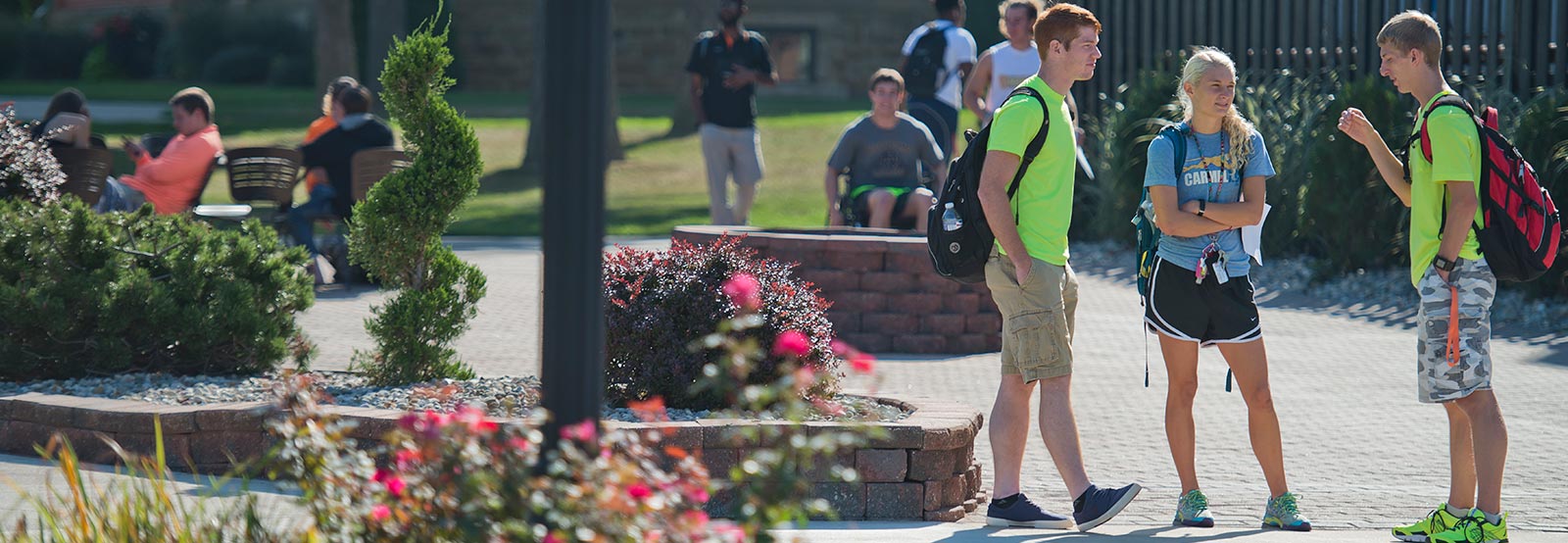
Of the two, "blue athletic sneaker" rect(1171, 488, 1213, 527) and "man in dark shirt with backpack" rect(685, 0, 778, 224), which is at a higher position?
"man in dark shirt with backpack" rect(685, 0, 778, 224)

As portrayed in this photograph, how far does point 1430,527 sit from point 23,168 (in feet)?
20.5

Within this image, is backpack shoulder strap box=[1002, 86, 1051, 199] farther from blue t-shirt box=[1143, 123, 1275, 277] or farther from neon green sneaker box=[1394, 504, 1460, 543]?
neon green sneaker box=[1394, 504, 1460, 543]

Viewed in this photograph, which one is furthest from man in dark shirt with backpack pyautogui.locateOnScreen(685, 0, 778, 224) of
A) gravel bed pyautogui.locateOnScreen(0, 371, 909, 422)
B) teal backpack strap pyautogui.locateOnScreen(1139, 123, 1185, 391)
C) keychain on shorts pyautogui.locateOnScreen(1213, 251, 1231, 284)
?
keychain on shorts pyautogui.locateOnScreen(1213, 251, 1231, 284)

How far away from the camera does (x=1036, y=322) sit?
5.13 meters

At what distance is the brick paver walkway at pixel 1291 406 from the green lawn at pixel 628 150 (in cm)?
493

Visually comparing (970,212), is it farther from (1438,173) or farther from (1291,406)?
(1291,406)

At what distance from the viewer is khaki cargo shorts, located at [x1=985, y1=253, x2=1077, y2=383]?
16.9 ft

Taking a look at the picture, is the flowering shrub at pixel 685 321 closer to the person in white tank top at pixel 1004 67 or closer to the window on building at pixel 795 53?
the person in white tank top at pixel 1004 67

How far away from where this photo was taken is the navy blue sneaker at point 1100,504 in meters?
5.13

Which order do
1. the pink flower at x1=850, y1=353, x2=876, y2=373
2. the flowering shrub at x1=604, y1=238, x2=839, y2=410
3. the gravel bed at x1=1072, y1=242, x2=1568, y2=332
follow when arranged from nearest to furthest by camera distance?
the pink flower at x1=850, y1=353, x2=876, y2=373 < the flowering shrub at x1=604, y1=238, x2=839, y2=410 < the gravel bed at x1=1072, y1=242, x2=1568, y2=332

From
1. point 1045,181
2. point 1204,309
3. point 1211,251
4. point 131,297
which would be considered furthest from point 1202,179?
point 131,297

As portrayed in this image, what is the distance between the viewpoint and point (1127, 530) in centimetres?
527

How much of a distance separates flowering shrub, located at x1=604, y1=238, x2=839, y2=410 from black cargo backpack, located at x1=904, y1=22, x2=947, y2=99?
621 centimetres

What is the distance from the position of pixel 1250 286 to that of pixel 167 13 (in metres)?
36.7
